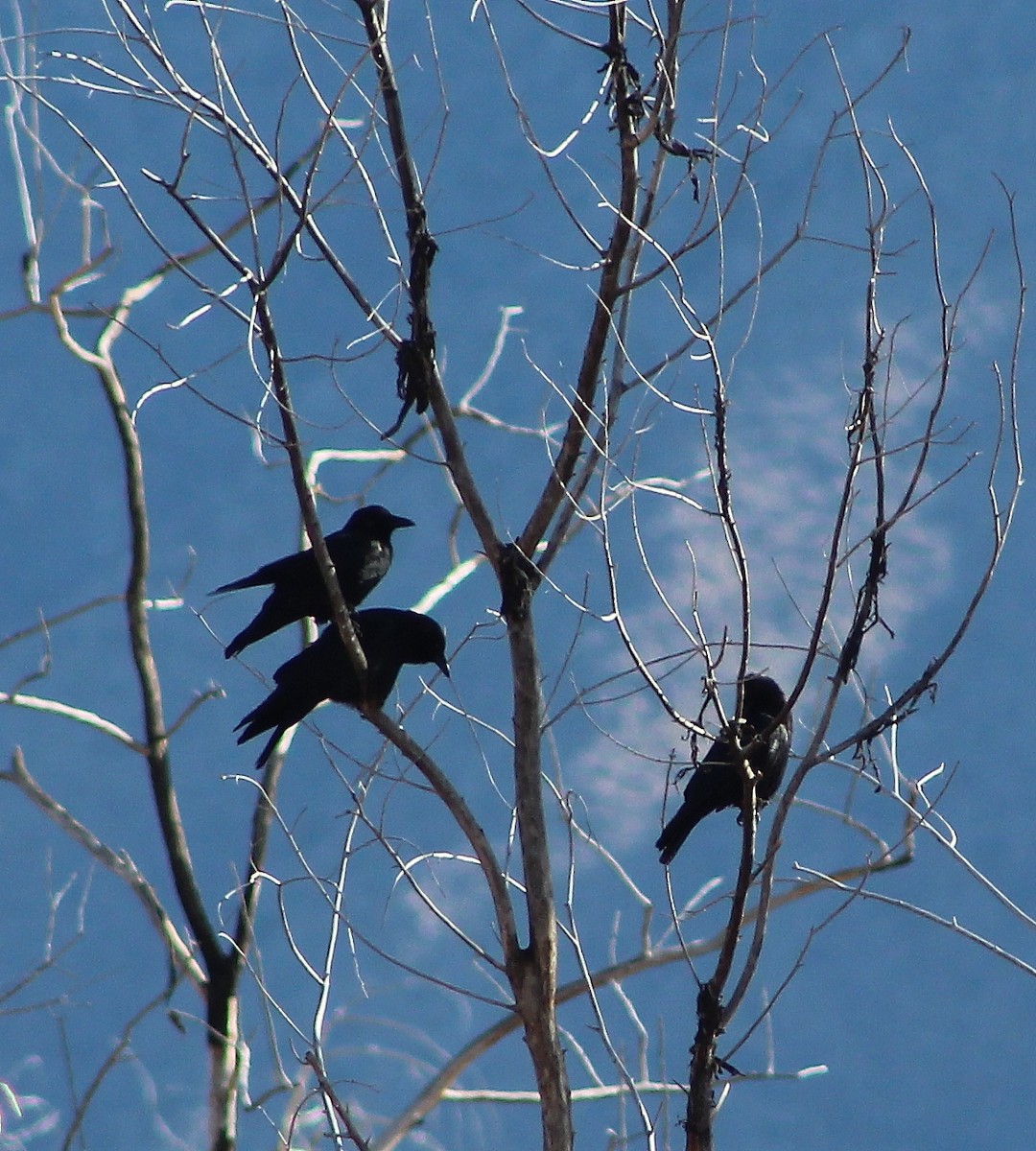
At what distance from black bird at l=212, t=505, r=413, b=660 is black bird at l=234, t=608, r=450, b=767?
147 millimetres

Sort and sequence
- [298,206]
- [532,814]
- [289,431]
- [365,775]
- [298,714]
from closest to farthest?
[298,206] → [289,431] → [532,814] → [365,775] → [298,714]

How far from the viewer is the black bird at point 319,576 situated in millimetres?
5859

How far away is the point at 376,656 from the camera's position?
5.86m

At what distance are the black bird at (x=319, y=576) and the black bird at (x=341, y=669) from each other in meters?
0.15

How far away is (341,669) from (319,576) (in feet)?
1.87

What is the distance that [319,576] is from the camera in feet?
19.3

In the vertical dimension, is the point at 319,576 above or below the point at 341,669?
above

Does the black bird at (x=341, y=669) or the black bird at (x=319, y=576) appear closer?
the black bird at (x=341, y=669)

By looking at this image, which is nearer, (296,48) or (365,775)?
(296,48)

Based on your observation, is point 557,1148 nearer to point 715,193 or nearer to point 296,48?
point 715,193

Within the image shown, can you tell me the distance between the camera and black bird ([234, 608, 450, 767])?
17.8 ft

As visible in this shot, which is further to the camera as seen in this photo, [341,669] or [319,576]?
[319,576]

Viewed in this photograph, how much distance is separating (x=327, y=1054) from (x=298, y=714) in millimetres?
1327

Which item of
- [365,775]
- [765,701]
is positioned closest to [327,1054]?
[365,775]
